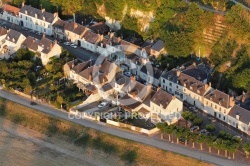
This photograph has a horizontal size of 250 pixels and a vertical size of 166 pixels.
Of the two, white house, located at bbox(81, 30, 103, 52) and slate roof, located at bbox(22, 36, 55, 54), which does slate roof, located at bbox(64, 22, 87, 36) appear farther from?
slate roof, located at bbox(22, 36, 55, 54)

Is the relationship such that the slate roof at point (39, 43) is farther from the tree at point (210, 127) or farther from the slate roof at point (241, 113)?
the slate roof at point (241, 113)

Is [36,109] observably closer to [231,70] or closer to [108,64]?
[108,64]

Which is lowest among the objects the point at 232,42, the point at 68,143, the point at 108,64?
the point at 68,143

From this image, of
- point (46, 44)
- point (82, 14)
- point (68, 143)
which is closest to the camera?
point (68, 143)

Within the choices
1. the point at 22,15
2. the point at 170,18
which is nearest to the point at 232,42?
the point at 170,18

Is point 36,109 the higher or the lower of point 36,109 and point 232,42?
the lower

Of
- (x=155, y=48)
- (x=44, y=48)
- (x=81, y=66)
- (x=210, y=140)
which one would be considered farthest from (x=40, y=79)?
(x=210, y=140)

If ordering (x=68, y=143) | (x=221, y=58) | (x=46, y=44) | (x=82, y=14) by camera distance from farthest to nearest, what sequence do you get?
1. (x=82, y=14)
2. (x=46, y=44)
3. (x=221, y=58)
4. (x=68, y=143)
